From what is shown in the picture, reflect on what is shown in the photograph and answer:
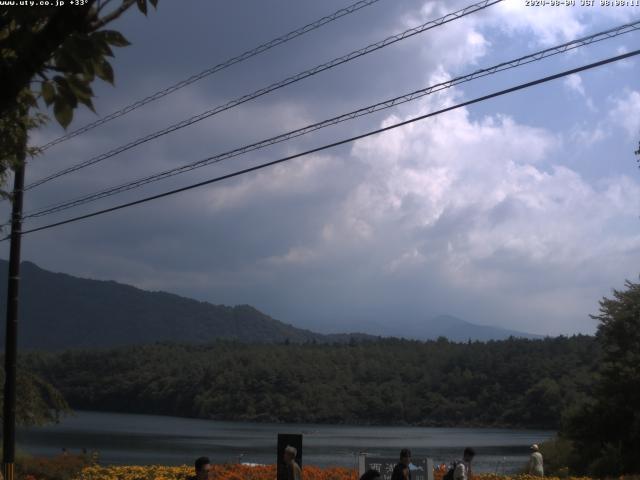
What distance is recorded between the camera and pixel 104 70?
15.0 feet

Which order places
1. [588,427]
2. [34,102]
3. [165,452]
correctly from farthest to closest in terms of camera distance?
[165,452] → [588,427] → [34,102]

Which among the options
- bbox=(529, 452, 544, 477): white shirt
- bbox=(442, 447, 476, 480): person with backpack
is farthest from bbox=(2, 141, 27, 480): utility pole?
bbox=(529, 452, 544, 477): white shirt

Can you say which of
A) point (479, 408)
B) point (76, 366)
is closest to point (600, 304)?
point (479, 408)

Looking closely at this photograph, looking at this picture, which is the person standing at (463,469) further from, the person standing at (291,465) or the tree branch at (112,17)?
the tree branch at (112,17)

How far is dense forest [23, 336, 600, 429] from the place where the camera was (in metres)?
109

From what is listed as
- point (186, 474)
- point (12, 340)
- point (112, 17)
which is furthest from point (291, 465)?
point (12, 340)

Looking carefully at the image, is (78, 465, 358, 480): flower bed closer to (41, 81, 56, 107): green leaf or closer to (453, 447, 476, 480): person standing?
(453, 447, 476, 480): person standing

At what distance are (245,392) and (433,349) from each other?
3249cm

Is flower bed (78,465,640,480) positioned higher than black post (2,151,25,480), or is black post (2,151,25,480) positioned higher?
black post (2,151,25,480)

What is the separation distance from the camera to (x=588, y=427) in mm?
30984

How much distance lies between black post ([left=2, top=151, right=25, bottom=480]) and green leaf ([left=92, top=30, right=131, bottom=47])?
15.5 meters

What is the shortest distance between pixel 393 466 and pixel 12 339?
9.47 metres

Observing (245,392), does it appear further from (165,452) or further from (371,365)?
(165,452)

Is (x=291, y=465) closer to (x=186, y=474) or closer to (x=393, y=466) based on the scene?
(x=393, y=466)
